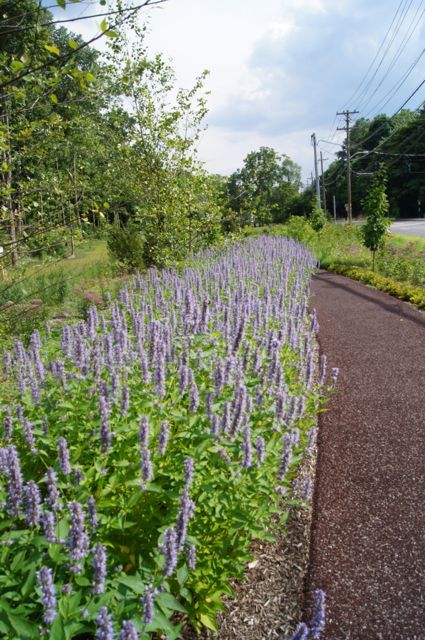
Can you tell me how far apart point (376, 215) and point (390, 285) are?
15.1 feet

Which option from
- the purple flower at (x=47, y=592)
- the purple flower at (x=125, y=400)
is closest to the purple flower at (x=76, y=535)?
the purple flower at (x=47, y=592)

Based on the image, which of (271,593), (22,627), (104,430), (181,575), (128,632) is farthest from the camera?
(271,593)

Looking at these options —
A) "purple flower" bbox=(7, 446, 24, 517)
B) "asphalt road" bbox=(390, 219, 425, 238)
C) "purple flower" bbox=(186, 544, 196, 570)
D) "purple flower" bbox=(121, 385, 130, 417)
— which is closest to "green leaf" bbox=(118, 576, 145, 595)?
"purple flower" bbox=(186, 544, 196, 570)

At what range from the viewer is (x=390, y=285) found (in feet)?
41.2

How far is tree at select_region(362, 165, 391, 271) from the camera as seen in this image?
631 inches

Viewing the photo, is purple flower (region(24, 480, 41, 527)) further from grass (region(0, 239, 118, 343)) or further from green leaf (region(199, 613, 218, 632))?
grass (region(0, 239, 118, 343))

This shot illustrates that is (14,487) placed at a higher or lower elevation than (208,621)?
higher

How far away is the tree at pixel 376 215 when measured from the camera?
16031mm

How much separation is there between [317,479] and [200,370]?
1.46m

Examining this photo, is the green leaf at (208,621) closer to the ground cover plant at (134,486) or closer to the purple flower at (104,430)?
the ground cover plant at (134,486)

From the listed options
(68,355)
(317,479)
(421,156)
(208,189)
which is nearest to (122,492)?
(68,355)

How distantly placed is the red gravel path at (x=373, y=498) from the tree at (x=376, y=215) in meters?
9.58

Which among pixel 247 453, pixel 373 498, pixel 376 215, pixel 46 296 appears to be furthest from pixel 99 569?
pixel 376 215

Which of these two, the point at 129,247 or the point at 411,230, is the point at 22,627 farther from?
the point at 411,230
